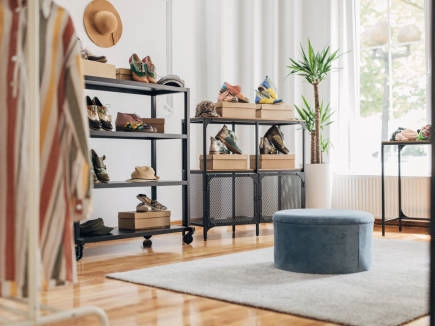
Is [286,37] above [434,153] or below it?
above

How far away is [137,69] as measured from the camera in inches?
166

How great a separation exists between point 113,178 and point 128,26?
131cm

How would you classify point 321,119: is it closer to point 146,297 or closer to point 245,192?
point 245,192

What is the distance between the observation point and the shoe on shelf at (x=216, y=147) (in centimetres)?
481

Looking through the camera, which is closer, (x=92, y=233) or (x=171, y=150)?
(x=92, y=233)

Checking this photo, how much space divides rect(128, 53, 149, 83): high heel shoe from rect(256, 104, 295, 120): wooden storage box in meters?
1.17

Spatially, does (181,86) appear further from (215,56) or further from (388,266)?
(388,266)

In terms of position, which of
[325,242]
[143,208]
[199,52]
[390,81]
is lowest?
[325,242]

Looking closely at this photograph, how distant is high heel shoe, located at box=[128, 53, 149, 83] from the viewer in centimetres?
420

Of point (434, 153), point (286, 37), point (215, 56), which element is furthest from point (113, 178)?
point (434, 153)

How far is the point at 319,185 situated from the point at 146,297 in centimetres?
290

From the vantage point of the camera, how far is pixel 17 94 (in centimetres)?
165

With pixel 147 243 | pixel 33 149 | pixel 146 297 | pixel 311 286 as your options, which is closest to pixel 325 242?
pixel 311 286

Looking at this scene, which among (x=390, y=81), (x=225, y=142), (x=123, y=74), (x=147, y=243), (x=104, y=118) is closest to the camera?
(x=104, y=118)
